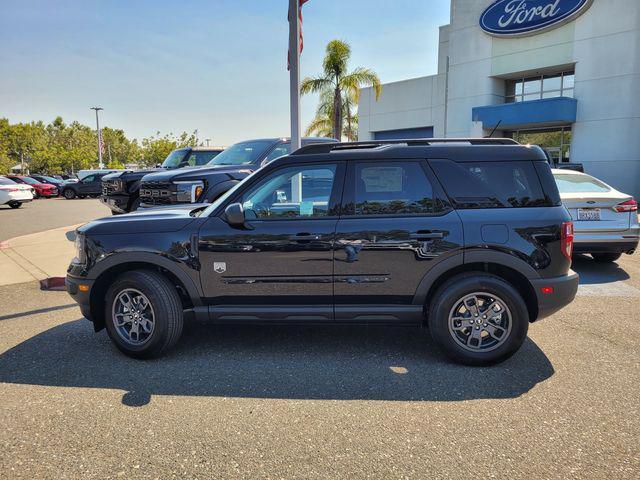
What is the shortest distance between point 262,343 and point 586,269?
19.4 ft

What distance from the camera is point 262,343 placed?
4.77 metres

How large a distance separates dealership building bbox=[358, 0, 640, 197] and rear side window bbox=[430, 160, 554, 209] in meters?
18.6

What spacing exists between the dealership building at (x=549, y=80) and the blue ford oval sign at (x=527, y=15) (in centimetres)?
5

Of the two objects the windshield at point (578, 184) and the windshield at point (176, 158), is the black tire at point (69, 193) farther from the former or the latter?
the windshield at point (578, 184)

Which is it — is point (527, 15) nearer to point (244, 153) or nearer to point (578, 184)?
point (578, 184)

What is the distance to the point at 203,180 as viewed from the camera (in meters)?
8.46

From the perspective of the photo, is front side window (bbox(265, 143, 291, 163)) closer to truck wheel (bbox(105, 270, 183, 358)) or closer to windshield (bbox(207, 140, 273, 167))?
windshield (bbox(207, 140, 273, 167))

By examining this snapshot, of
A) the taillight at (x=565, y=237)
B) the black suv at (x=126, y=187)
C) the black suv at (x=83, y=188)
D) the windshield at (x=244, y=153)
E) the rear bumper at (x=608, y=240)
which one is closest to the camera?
the taillight at (x=565, y=237)

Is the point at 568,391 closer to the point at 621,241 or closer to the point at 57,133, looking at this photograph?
the point at 621,241

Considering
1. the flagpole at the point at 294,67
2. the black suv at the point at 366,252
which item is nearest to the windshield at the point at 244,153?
the flagpole at the point at 294,67

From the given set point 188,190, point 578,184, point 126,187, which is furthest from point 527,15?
point 188,190

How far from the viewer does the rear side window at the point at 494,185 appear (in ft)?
13.4

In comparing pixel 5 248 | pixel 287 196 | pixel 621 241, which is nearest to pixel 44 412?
pixel 287 196

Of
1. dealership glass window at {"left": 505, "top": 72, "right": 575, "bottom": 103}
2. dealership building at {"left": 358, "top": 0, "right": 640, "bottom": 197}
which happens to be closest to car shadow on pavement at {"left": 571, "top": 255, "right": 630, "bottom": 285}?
dealership building at {"left": 358, "top": 0, "right": 640, "bottom": 197}
